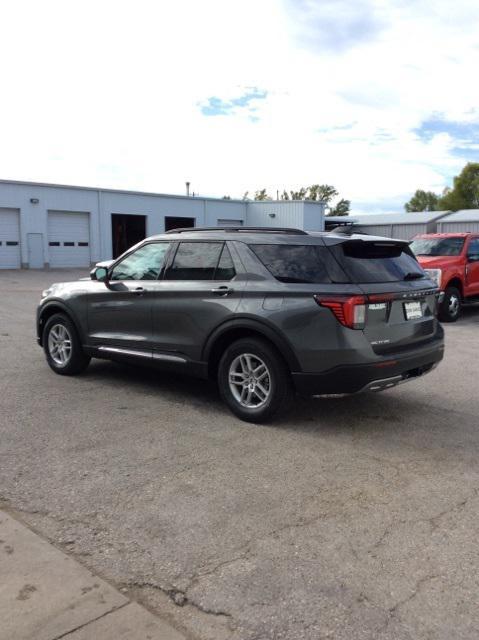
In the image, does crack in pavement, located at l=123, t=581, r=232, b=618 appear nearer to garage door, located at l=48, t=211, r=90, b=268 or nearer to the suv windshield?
the suv windshield

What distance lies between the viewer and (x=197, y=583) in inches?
117

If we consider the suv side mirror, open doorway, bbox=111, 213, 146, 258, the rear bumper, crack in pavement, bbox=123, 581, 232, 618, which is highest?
open doorway, bbox=111, 213, 146, 258

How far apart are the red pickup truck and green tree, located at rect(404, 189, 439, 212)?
7804 centimetres

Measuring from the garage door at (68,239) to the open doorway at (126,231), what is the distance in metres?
2.10

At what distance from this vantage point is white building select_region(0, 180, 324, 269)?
95.8 feet

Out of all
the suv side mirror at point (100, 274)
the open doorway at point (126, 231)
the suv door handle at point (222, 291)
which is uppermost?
the open doorway at point (126, 231)

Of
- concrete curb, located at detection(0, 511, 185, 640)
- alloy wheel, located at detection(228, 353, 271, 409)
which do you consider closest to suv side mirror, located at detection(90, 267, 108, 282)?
alloy wheel, located at detection(228, 353, 271, 409)

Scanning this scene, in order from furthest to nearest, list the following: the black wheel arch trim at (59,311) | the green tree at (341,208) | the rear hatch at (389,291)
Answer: the green tree at (341,208) < the black wheel arch trim at (59,311) < the rear hatch at (389,291)

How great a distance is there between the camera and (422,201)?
8962 cm

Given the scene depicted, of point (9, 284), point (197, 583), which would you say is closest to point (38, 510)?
point (197, 583)

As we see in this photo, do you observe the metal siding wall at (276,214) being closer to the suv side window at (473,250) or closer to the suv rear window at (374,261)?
the suv side window at (473,250)

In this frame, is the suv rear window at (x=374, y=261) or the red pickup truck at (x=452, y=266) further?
the red pickup truck at (x=452, y=266)

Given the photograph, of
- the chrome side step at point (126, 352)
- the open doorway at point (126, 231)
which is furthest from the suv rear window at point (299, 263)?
the open doorway at point (126, 231)

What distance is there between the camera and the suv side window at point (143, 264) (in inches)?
252
